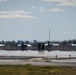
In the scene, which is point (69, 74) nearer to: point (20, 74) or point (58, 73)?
point (58, 73)

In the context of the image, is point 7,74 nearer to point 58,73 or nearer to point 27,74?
point 27,74

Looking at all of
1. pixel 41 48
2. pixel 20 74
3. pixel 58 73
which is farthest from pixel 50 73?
pixel 41 48

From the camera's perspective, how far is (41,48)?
584ft

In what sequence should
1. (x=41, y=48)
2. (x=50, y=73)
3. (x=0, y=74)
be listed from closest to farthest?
1. (x=0, y=74)
2. (x=50, y=73)
3. (x=41, y=48)

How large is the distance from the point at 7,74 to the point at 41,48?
13749 cm

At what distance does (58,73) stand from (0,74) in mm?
7528

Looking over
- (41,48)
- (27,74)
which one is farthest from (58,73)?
(41,48)

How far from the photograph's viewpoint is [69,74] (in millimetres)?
41500

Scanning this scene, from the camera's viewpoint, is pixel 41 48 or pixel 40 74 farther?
pixel 41 48

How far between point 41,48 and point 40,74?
13673cm

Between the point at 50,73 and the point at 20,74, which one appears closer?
the point at 20,74

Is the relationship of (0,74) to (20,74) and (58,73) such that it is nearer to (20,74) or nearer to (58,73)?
(20,74)

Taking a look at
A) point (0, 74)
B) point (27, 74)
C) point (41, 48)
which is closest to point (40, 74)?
point (27, 74)

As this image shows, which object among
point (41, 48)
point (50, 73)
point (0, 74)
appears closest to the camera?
point (0, 74)
